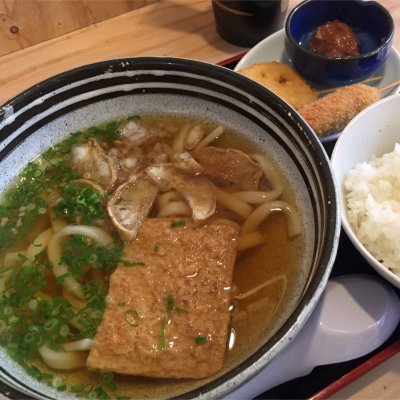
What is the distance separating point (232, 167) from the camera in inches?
65.9

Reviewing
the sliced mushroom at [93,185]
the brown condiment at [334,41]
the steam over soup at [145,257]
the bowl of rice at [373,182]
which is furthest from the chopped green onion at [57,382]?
the brown condiment at [334,41]

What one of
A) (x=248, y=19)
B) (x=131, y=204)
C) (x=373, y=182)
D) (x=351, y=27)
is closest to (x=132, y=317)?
(x=131, y=204)

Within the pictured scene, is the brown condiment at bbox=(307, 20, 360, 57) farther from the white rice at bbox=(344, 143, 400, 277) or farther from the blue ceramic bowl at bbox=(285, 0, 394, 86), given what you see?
the white rice at bbox=(344, 143, 400, 277)

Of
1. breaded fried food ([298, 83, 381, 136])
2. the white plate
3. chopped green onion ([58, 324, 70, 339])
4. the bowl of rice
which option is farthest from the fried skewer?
chopped green onion ([58, 324, 70, 339])

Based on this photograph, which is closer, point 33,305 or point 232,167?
point 33,305

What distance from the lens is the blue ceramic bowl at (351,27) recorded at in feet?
6.73

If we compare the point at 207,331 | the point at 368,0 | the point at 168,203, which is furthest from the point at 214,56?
the point at 207,331

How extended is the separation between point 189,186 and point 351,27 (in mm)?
1323

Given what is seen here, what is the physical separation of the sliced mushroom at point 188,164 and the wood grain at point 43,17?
1.44 meters

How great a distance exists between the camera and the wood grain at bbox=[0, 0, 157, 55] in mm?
2562

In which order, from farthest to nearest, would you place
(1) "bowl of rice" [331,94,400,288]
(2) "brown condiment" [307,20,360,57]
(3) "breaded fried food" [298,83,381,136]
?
1. (2) "brown condiment" [307,20,360,57]
2. (3) "breaded fried food" [298,83,381,136]
3. (1) "bowl of rice" [331,94,400,288]

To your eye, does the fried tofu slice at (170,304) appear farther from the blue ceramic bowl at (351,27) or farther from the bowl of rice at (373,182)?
the blue ceramic bowl at (351,27)

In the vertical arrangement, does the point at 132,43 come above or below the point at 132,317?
above

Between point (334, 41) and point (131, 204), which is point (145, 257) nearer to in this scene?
point (131, 204)
